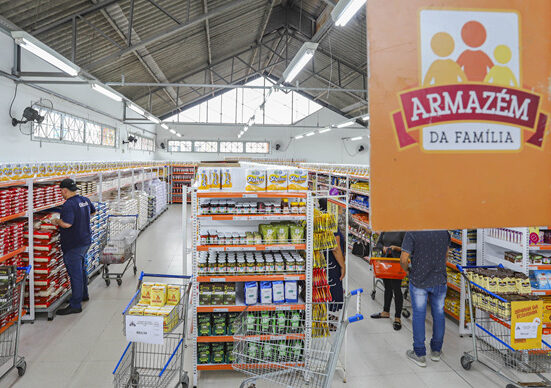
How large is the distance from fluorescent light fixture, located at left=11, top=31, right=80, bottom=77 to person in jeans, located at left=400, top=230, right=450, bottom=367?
520 centimetres

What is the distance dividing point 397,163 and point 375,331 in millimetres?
4488

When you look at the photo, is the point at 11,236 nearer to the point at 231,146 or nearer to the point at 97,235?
the point at 97,235

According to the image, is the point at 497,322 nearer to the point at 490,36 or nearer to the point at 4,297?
the point at 490,36

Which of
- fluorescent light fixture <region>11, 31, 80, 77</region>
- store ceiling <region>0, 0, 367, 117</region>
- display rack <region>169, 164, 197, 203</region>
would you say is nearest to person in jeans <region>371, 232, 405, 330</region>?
fluorescent light fixture <region>11, 31, 80, 77</region>

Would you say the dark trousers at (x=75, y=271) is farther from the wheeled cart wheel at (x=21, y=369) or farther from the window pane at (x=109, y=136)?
the window pane at (x=109, y=136)

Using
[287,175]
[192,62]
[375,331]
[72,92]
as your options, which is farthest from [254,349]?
[192,62]

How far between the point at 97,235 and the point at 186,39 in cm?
772

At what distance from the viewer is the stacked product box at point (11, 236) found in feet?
14.5

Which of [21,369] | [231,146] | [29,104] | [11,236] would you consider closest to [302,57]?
[11,236]

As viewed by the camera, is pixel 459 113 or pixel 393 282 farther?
pixel 393 282

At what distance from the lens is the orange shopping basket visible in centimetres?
489

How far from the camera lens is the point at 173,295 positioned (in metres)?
3.29

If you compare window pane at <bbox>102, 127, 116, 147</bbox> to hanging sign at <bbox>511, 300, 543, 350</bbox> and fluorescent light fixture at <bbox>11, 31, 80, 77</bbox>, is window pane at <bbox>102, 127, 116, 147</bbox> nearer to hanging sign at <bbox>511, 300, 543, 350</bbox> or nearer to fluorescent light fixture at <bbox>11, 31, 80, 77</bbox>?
fluorescent light fixture at <bbox>11, 31, 80, 77</bbox>

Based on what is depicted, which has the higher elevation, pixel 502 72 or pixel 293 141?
pixel 293 141
